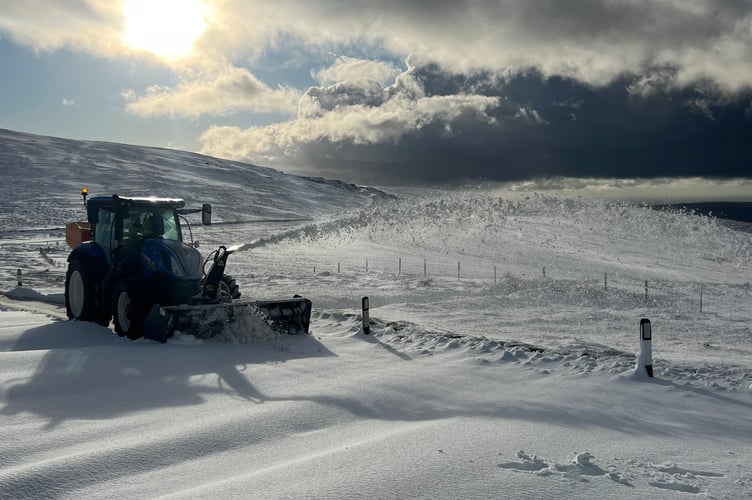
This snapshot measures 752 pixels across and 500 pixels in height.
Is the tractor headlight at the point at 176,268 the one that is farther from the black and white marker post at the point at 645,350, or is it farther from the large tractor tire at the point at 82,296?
the black and white marker post at the point at 645,350

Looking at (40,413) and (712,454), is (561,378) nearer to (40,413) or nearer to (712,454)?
(712,454)

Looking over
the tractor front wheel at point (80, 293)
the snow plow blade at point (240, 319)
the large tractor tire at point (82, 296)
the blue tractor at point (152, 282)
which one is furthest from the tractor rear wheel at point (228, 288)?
the tractor front wheel at point (80, 293)

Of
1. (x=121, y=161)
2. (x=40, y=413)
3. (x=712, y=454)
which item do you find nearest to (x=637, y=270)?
(x=712, y=454)

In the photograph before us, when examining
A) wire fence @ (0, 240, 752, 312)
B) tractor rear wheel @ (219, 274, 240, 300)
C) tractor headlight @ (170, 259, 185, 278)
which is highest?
tractor headlight @ (170, 259, 185, 278)

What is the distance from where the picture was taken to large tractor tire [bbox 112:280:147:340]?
409 inches

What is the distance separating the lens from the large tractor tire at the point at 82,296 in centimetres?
1184

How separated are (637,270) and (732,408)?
2619 cm

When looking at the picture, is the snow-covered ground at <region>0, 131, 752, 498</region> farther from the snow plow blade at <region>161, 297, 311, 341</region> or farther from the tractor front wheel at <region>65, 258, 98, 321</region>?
the tractor front wheel at <region>65, 258, 98, 321</region>

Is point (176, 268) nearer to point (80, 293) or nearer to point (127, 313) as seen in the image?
point (127, 313)

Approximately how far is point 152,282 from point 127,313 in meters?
0.65

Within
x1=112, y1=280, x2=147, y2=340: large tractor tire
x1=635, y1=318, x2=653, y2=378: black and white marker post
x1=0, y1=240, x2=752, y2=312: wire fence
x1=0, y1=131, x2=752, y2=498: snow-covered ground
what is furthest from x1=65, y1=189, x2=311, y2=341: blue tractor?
x1=0, y1=240, x2=752, y2=312: wire fence

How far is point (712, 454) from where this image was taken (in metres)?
5.29

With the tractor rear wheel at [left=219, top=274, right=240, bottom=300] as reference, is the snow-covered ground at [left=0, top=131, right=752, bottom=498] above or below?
below

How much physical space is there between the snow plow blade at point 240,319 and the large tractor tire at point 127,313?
87 centimetres
